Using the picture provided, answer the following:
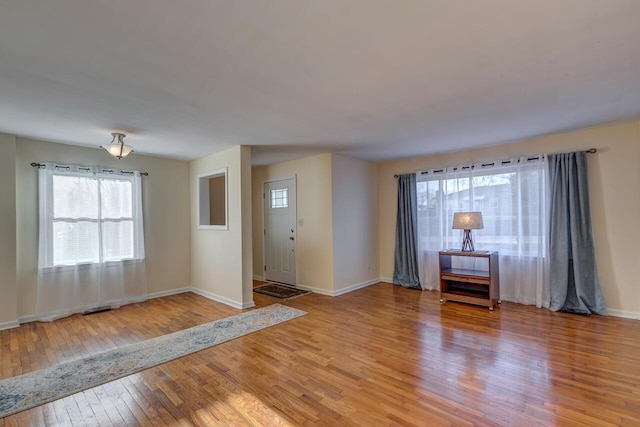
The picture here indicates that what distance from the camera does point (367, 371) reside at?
2498 millimetres

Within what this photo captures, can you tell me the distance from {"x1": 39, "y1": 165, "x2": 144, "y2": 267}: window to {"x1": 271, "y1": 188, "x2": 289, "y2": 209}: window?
2309 millimetres

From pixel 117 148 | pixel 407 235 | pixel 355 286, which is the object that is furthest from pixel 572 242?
pixel 117 148

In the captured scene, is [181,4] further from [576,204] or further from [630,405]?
[576,204]

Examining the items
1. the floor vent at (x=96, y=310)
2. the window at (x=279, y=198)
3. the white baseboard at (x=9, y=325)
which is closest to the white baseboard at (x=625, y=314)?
the window at (x=279, y=198)

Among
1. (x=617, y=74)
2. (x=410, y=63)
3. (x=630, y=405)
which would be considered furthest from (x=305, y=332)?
(x=617, y=74)

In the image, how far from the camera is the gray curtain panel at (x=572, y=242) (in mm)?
3783

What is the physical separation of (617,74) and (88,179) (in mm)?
6113

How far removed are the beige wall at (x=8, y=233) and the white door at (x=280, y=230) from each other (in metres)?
3.64

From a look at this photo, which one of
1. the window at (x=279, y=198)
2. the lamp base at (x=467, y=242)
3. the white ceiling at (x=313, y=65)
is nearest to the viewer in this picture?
the white ceiling at (x=313, y=65)

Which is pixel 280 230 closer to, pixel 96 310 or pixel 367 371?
pixel 96 310

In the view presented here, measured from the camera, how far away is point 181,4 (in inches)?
57.2

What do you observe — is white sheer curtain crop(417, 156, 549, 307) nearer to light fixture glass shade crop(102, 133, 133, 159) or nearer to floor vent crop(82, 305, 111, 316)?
light fixture glass shade crop(102, 133, 133, 159)

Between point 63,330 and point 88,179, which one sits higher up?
point 88,179

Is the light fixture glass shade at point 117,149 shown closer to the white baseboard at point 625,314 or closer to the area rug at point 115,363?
the area rug at point 115,363
